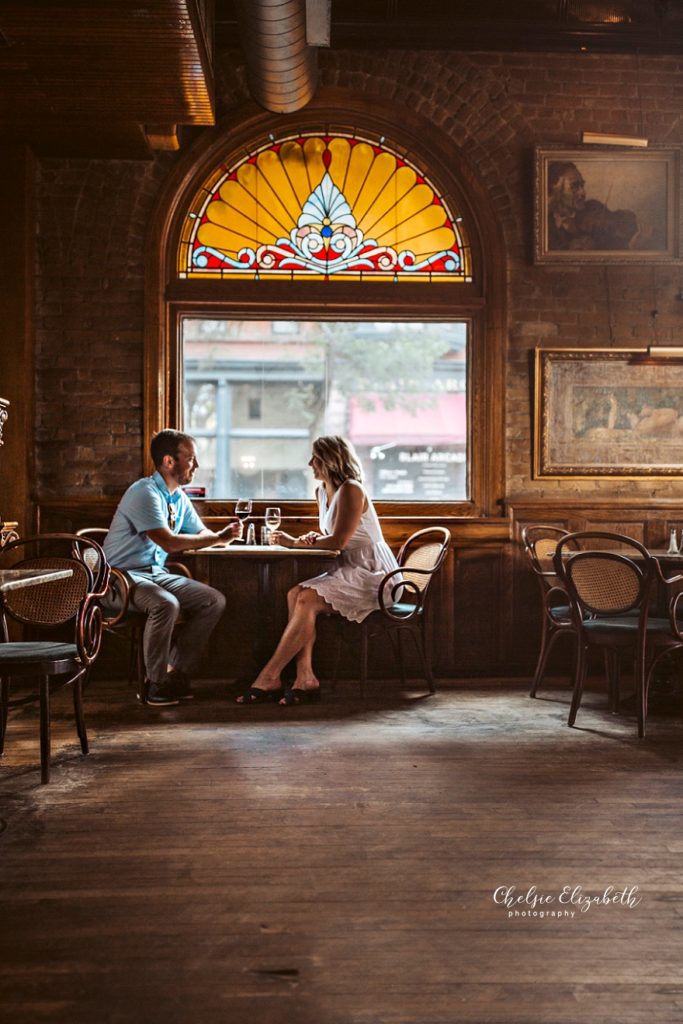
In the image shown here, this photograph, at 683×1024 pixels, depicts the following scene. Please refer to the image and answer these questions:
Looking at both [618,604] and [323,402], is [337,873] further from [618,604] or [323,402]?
[323,402]

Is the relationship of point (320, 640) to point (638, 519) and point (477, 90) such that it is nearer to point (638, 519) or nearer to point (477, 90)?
point (638, 519)

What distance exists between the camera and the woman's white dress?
16.8ft

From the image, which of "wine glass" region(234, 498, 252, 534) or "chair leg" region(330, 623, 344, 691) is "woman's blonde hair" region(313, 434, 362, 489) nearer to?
"wine glass" region(234, 498, 252, 534)

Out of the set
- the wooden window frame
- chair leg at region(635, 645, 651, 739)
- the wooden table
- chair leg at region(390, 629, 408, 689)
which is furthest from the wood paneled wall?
chair leg at region(635, 645, 651, 739)

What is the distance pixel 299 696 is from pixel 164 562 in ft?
3.70

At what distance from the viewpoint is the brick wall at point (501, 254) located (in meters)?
5.90

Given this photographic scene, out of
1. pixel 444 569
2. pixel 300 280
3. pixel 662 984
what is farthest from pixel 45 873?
pixel 300 280

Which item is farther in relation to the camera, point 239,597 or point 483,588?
point 483,588

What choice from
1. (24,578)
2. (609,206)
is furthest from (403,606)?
(609,206)

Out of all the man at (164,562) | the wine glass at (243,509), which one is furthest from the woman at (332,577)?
the man at (164,562)

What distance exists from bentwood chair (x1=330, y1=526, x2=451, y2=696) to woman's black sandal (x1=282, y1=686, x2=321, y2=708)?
0.29m

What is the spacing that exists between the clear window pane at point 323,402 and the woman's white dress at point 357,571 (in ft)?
2.93

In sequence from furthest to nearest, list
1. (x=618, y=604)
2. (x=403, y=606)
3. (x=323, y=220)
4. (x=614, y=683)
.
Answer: (x=323, y=220) → (x=403, y=606) → (x=614, y=683) → (x=618, y=604)

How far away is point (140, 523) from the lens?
5027 mm
